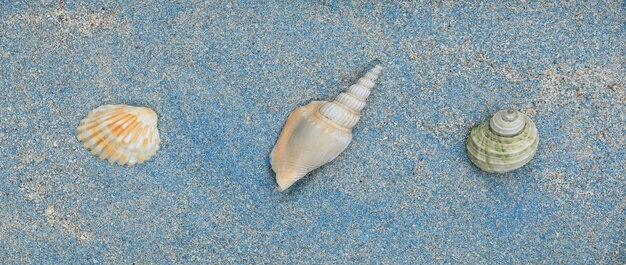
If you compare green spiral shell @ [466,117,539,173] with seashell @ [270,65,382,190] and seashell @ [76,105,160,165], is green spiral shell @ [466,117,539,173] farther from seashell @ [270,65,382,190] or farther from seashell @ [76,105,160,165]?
seashell @ [76,105,160,165]

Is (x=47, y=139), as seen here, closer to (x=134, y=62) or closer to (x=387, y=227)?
(x=134, y=62)

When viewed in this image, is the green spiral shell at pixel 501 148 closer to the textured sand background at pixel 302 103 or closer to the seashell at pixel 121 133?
the textured sand background at pixel 302 103

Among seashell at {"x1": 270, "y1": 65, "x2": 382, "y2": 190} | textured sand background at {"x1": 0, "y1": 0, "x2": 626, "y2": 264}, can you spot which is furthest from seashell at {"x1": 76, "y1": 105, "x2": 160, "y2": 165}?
seashell at {"x1": 270, "y1": 65, "x2": 382, "y2": 190}

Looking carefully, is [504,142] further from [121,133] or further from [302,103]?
[121,133]

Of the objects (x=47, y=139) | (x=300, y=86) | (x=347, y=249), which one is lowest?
(x=347, y=249)

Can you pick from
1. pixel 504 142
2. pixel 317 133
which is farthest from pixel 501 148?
pixel 317 133

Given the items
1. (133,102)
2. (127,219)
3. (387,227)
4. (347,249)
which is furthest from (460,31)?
(127,219)
